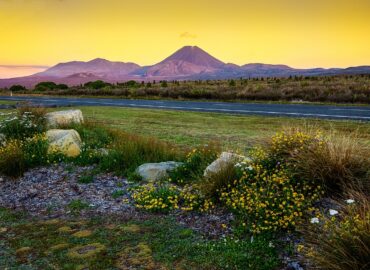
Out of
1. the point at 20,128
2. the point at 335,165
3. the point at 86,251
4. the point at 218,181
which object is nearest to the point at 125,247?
the point at 86,251

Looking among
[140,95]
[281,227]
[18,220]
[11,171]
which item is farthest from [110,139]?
[140,95]

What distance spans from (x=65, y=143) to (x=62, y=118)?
3124 millimetres

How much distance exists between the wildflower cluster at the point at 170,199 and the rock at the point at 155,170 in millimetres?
632

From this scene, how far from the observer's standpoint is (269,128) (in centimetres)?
1492

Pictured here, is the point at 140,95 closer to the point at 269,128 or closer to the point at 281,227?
the point at 269,128

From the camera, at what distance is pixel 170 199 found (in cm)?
665

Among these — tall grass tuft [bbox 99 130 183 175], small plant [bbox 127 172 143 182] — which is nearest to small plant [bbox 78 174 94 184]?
tall grass tuft [bbox 99 130 183 175]

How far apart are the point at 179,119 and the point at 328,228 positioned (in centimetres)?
1469

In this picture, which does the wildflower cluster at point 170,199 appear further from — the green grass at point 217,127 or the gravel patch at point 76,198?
the green grass at point 217,127

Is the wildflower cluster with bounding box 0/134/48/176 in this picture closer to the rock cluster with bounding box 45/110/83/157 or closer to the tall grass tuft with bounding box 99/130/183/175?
the rock cluster with bounding box 45/110/83/157

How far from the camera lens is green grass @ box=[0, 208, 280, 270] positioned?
15.5 ft

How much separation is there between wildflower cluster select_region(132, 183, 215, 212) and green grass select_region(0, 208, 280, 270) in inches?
13.3

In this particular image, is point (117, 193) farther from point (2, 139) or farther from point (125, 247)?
point (2, 139)

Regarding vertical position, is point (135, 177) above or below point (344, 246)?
below
